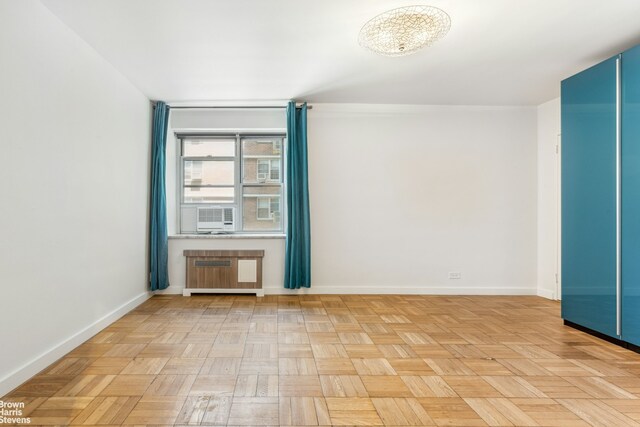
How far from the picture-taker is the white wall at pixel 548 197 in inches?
179

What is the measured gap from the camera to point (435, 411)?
1.90 meters

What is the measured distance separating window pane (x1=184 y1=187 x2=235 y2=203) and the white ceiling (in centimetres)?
127

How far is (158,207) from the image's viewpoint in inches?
176

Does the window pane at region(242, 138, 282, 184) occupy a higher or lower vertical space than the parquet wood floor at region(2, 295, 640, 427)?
higher

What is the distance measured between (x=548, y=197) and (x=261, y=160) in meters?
3.90

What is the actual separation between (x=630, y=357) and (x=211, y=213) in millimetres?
4573

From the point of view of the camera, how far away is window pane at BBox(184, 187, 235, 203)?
16.8 ft

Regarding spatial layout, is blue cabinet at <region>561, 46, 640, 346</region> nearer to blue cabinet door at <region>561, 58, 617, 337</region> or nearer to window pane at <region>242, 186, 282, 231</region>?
blue cabinet door at <region>561, 58, 617, 337</region>

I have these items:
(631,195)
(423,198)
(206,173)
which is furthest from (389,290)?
(206,173)

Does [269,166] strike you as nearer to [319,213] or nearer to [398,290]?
[319,213]

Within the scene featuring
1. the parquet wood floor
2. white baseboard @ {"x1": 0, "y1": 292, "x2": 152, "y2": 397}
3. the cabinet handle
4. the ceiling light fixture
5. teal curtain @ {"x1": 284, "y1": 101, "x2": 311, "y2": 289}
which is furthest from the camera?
teal curtain @ {"x1": 284, "y1": 101, "x2": 311, "y2": 289}

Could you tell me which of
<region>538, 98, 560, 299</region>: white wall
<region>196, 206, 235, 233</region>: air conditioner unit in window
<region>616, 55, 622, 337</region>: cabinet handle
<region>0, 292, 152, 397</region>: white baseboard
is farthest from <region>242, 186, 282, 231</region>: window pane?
<region>616, 55, 622, 337</region>: cabinet handle

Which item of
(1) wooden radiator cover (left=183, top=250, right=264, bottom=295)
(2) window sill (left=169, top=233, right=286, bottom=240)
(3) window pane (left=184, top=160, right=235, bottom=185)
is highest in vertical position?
(3) window pane (left=184, top=160, right=235, bottom=185)

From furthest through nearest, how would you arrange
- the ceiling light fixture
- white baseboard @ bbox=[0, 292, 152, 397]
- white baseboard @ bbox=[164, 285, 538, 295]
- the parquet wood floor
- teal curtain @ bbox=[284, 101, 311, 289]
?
1. white baseboard @ bbox=[164, 285, 538, 295]
2. teal curtain @ bbox=[284, 101, 311, 289]
3. the ceiling light fixture
4. white baseboard @ bbox=[0, 292, 152, 397]
5. the parquet wood floor
